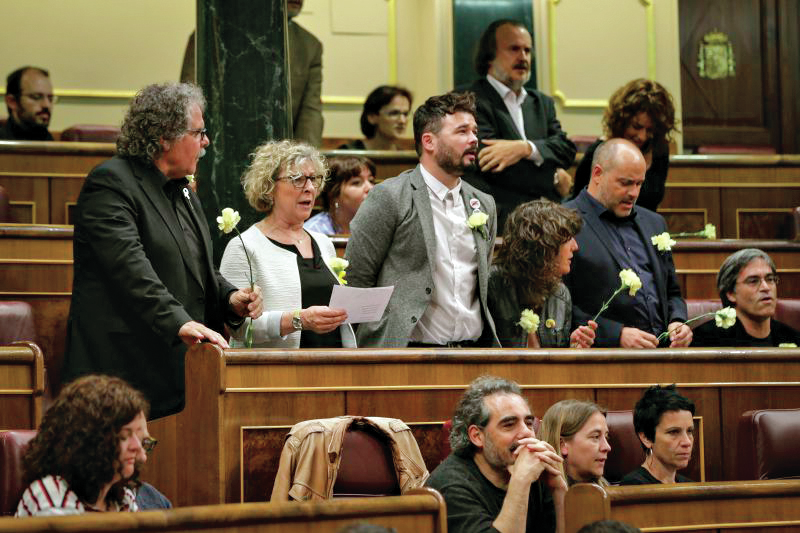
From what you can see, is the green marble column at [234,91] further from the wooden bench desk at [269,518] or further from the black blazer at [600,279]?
the wooden bench desk at [269,518]

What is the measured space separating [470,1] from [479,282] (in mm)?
3839

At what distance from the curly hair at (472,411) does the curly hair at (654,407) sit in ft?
1.22

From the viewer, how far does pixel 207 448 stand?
267 cm

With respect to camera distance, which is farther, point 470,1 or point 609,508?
point 470,1

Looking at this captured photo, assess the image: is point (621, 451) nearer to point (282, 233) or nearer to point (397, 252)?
point (397, 252)

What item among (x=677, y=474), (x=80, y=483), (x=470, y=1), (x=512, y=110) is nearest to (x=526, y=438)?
(x=677, y=474)

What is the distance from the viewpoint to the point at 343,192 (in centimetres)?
426

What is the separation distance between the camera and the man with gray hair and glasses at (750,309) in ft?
12.0

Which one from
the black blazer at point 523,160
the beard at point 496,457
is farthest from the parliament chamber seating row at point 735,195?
the beard at point 496,457

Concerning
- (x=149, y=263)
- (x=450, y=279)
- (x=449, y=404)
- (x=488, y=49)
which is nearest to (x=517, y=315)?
(x=450, y=279)

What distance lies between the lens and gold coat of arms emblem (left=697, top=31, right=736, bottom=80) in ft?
24.9

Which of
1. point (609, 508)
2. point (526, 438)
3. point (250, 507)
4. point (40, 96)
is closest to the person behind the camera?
point (250, 507)

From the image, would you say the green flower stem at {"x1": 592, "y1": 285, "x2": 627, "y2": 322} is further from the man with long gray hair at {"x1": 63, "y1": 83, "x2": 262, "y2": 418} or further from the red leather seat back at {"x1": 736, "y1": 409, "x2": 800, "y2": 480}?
the man with long gray hair at {"x1": 63, "y1": 83, "x2": 262, "y2": 418}

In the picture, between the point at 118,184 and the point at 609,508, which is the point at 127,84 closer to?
the point at 118,184
